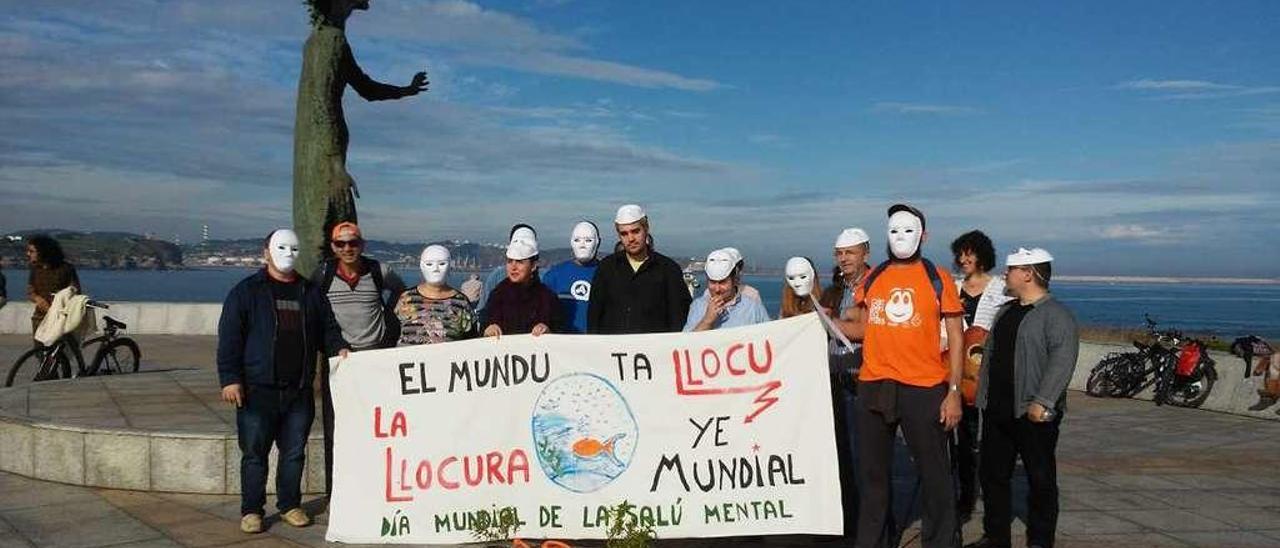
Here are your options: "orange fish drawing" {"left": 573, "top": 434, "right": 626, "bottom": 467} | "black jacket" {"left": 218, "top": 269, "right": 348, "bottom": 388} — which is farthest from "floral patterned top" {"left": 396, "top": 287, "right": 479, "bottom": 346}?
"orange fish drawing" {"left": 573, "top": 434, "right": 626, "bottom": 467}

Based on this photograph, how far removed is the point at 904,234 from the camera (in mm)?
5102

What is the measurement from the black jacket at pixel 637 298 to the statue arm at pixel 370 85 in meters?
4.01

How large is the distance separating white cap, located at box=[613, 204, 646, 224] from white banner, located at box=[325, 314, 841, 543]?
2.39 ft

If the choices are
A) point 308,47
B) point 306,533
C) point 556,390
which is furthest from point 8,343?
point 556,390

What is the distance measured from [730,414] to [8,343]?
17.8m

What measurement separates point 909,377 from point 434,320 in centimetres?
268

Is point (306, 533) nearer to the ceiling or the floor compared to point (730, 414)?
nearer to the floor

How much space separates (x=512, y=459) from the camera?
5422 mm

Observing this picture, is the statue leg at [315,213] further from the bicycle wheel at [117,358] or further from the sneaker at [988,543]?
the sneaker at [988,543]

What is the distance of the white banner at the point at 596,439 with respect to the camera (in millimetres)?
5320

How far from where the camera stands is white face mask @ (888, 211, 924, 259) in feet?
16.7

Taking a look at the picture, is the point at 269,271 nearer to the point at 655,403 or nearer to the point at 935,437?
the point at 655,403

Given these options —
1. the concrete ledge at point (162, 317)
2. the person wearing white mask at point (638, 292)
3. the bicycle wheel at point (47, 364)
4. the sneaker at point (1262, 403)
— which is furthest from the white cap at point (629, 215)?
the concrete ledge at point (162, 317)

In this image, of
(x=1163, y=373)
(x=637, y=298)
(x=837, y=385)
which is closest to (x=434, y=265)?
(x=637, y=298)
